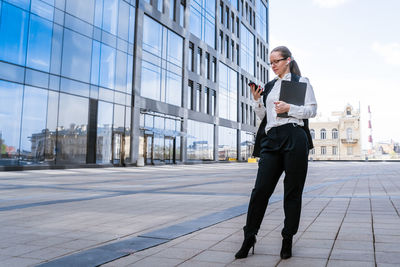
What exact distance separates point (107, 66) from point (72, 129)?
4.85 meters

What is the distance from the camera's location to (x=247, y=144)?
45.5 meters

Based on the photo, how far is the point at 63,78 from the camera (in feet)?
62.5

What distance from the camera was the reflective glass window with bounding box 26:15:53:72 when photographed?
17.6 meters

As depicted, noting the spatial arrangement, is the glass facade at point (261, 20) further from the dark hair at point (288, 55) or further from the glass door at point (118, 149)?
the dark hair at point (288, 55)

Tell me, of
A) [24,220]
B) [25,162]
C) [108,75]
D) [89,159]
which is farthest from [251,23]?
[24,220]

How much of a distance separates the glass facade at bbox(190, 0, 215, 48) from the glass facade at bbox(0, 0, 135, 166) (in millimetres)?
9906

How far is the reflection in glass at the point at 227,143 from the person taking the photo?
126ft

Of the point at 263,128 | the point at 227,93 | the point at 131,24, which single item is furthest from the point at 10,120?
the point at 227,93

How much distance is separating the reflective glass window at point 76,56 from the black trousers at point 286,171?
18.1 metres

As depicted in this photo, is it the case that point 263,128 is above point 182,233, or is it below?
above

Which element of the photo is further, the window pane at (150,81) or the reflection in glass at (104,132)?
the window pane at (150,81)

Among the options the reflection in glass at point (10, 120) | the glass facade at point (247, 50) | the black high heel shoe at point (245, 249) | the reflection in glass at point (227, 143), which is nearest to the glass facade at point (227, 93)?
the reflection in glass at point (227, 143)

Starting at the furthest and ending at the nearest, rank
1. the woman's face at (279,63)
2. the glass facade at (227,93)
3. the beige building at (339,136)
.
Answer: the beige building at (339,136) → the glass facade at (227,93) → the woman's face at (279,63)

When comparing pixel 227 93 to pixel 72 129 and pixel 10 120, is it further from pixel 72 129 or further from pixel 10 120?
pixel 10 120
